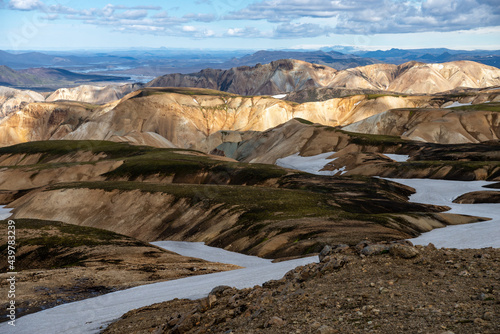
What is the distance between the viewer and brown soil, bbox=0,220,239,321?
2773cm

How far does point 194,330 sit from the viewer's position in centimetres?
Answer: 1525

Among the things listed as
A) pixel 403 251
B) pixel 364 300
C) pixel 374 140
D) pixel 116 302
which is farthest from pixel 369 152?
pixel 364 300

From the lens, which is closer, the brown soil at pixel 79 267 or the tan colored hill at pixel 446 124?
the brown soil at pixel 79 267

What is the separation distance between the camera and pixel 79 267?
34.6m

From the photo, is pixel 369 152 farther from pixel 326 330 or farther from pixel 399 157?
pixel 326 330

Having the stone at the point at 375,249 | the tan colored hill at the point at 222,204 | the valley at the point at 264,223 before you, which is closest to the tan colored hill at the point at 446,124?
the valley at the point at 264,223

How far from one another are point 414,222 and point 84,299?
102 feet

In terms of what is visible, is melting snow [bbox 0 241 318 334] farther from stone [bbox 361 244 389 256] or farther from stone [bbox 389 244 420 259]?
stone [bbox 389 244 420 259]

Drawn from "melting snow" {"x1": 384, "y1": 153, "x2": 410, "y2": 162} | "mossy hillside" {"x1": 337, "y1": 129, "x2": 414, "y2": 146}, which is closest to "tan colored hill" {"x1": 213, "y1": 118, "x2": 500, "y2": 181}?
"mossy hillside" {"x1": 337, "y1": 129, "x2": 414, "y2": 146}

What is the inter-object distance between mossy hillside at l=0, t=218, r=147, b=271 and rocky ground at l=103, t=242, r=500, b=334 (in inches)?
863

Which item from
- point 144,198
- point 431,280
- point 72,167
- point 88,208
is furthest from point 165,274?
point 72,167

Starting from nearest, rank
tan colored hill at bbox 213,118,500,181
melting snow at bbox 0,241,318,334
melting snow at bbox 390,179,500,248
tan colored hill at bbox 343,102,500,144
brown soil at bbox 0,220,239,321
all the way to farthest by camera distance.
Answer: melting snow at bbox 0,241,318,334 < brown soil at bbox 0,220,239,321 < melting snow at bbox 390,179,500,248 < tan colored hill at bbox 213,118,500,181 < tan colored hill at bbox 343,102,500,144

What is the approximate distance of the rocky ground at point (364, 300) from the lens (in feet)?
39.2

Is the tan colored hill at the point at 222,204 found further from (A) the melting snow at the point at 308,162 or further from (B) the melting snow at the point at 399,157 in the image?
(B) the melting snow at the point at 399,157
